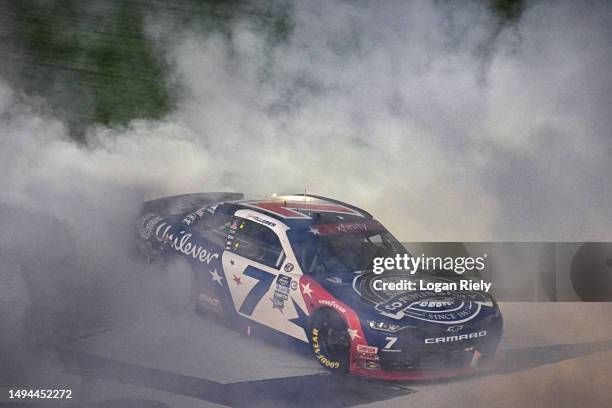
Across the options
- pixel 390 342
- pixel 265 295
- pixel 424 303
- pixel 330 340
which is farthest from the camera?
pixel 265 295

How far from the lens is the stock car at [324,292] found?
173 inches

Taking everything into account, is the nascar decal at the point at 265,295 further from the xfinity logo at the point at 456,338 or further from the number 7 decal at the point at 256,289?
the xfinity logo at the point at 456,338

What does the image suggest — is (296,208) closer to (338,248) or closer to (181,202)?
(338,248)

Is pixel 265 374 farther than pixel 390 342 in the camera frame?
Yes

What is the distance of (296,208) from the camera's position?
217 inches

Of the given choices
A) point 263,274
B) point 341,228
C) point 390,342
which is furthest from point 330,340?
point 341,228

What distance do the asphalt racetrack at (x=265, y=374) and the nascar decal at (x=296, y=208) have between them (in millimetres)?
982

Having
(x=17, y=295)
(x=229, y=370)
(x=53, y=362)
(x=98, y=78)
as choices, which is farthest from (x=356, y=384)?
(x=98, y=78)

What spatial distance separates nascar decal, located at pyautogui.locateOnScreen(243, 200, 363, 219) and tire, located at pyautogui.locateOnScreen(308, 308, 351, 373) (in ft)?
3.14

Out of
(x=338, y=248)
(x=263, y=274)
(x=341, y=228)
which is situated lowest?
(x=263, y=274)

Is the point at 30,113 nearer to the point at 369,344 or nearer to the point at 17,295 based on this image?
the point at 17,295

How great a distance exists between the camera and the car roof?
533 centimetres

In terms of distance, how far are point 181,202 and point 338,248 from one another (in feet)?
6.70

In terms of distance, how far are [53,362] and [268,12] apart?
405 cm
